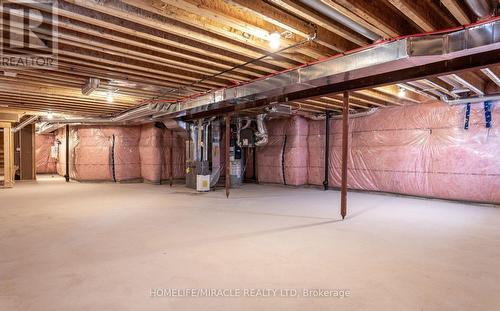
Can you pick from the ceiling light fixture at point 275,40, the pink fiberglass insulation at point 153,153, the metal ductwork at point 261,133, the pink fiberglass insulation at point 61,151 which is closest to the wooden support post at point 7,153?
the pink fiberglass insulation at point 61,151

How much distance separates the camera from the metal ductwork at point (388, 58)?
2426 millimetres

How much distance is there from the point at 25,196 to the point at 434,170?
8137 millimetres

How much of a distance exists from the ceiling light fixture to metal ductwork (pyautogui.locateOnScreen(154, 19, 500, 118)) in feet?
2.14

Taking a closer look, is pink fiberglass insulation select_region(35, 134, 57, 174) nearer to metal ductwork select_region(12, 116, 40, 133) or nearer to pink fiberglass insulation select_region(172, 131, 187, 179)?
metal ductwork select_region(12, 116, 40, 133)

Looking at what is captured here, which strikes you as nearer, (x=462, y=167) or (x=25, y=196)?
(x=462, y=167)

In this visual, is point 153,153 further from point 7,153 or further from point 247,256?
point 247,256

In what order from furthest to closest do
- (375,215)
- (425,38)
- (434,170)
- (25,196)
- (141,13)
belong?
1. (25,196)
2. (434,170)
3. (375,215)
4. (425,38)
5. (141,13)

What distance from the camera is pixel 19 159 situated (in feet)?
32.1

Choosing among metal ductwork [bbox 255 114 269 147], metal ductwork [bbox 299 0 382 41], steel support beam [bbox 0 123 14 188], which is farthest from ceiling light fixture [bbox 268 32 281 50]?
steel support beam [bbox 0 123 14 188]

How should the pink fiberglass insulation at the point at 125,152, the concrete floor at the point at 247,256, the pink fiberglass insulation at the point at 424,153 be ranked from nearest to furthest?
the concrete floor at the point at 247,256
the pink fiberglass insulation at the point at 424,153
the pink fiberglass insulation at the point at 125,152

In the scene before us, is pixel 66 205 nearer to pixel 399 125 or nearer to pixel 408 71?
pixel 408 71

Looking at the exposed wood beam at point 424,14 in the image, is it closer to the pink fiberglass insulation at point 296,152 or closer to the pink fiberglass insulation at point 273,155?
the pink fiberglass insulation at point 296,152

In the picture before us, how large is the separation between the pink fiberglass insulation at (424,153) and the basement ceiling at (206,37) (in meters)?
0.84

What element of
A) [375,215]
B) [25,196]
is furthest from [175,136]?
[375,215]
